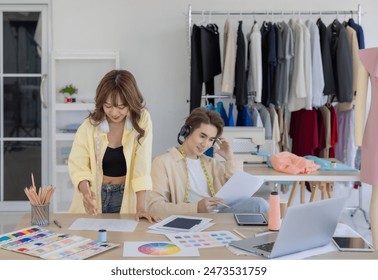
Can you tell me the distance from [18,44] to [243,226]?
13.9 feet

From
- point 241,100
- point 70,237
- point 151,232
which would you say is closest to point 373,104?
point 241,100

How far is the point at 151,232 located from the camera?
2.31m

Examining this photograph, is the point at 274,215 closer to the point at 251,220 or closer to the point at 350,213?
the point at 251,220

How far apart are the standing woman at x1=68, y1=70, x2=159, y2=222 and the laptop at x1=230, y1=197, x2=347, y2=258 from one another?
0.72 metres

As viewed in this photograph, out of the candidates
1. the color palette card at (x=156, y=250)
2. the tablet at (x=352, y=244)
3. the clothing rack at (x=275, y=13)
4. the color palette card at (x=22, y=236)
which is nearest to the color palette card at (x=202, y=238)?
the color palette card at (x=156, y=250)

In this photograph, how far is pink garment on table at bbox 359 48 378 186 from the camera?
384 centimetres

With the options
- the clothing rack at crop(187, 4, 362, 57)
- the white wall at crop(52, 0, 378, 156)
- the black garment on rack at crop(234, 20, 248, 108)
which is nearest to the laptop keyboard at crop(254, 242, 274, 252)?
the black garment on rack at crop(234, 20, 248, 108)

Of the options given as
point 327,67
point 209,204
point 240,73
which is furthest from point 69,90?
point 209,204

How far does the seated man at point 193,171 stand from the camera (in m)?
2.97

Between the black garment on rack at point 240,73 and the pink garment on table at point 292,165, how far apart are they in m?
1.36

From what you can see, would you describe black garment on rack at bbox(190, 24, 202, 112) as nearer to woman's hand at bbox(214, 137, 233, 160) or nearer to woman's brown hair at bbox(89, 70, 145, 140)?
woman's hand at bbox(214, 137, 233, 160)

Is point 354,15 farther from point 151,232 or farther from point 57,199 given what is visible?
point 151,232

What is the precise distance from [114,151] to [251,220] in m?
0.75

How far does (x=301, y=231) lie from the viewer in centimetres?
199
